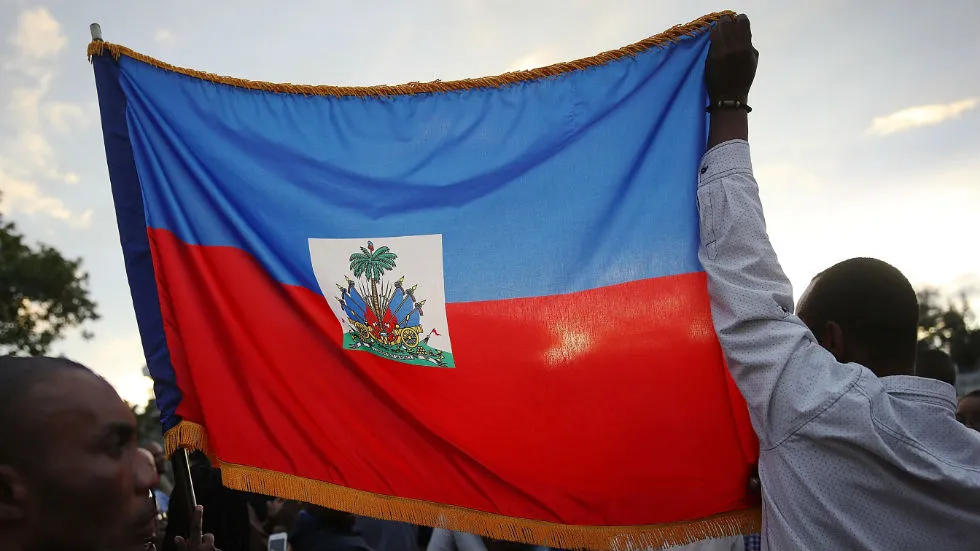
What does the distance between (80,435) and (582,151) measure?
2.06 m

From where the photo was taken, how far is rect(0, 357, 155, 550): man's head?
1306 mm

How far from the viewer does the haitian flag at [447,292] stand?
258 cm

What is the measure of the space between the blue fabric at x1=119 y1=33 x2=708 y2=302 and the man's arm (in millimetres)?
200

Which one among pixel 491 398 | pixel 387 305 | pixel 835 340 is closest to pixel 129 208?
pixel 387 305

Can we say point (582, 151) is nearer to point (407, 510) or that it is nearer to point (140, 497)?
point (407, 510)

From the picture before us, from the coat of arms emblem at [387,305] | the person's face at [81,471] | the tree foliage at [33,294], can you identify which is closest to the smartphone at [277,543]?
the coat of arms emblem at [387,305]

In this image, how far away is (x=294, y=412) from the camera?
9.40ft

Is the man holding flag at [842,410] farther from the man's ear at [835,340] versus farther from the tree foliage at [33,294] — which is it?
the tree foliage at [33,294]

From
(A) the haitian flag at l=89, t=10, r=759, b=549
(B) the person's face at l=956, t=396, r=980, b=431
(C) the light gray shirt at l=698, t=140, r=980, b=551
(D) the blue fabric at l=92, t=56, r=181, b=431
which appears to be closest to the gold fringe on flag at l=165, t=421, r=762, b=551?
(A) the haitian flag at l=89, t=10, r=759, b=549

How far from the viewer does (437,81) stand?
9.95 ft

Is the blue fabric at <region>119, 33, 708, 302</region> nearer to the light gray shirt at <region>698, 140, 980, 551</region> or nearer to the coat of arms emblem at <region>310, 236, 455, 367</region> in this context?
the coat of arms emblem at <region>310, 236, 455, 367</region>

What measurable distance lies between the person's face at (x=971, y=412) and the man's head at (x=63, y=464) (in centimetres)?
509

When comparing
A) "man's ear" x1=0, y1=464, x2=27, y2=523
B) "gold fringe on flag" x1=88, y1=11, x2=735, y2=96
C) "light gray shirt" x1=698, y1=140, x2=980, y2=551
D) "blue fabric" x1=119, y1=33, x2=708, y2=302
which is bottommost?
"light gray shirt" x1=698, y1=140, x2=980, y2=551

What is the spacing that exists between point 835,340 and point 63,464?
2.24 m
